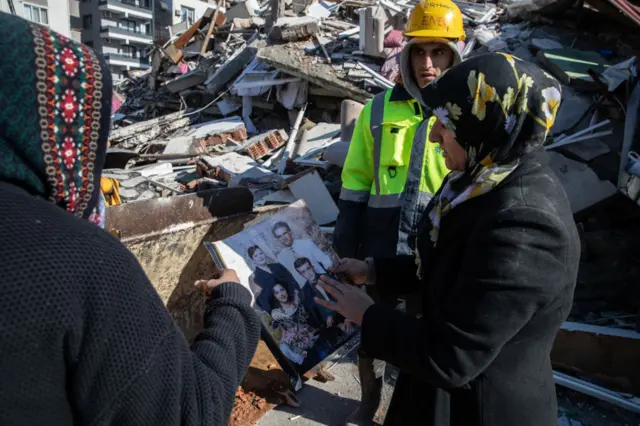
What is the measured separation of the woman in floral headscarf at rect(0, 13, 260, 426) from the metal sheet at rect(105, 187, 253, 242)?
1.73 metres

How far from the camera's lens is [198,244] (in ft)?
9.25

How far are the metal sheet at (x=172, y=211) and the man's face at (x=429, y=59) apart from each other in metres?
1.26

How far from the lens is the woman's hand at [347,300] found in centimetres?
157

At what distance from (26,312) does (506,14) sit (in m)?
10.7

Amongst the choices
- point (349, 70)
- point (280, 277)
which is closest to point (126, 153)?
point (349, 70)

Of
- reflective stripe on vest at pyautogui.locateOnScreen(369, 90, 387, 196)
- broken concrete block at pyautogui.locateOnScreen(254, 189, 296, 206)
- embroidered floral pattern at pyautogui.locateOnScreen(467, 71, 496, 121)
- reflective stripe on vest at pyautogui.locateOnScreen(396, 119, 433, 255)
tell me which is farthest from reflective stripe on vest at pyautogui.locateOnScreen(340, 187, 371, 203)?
broken concrete block at pyautogui.locateOnScreen(254, 189, 296, 206)

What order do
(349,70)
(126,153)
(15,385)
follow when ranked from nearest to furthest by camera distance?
(15,385), (126,153), (349,70)

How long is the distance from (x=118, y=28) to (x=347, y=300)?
5068 cm

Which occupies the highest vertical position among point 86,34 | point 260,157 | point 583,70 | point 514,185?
point 514,185

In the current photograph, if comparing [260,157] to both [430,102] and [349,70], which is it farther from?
[430,102]

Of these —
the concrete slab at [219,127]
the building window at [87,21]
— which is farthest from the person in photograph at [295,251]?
the building window at [87,21]

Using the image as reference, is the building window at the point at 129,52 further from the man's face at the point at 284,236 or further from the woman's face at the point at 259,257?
the woman's face at the point at 259,257

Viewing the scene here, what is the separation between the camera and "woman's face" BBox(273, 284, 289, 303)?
72.9 inches

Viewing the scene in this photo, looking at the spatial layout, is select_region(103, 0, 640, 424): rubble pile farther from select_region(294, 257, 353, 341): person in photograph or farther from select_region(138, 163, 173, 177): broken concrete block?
select_region(294, 257, 353, 341): person in photograph
